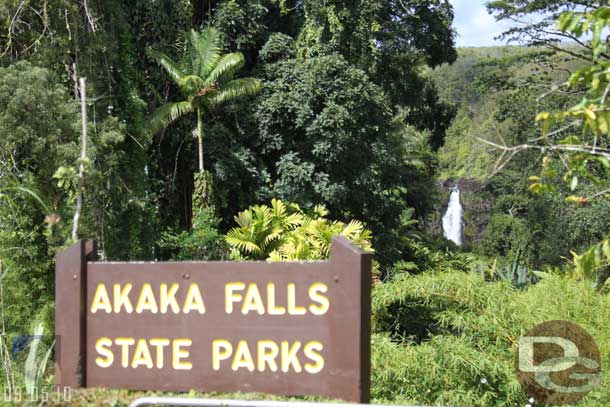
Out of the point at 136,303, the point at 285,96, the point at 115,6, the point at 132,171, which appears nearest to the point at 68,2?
the point at 115,6

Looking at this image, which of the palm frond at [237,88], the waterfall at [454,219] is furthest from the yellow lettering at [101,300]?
the waterfall at [454,219]

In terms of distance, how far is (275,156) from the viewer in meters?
18.8

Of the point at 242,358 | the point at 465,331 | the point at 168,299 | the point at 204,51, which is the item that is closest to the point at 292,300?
the point at 242,358

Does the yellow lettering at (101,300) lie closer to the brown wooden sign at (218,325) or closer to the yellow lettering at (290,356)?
the brown wooden sign at (218,325)

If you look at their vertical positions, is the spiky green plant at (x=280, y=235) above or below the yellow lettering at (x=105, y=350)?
below

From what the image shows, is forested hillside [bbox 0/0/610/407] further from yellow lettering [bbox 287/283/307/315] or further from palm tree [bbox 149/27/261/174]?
yellow lettering [bbox 287/283/307/315]

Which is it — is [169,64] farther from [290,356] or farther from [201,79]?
[290,356]

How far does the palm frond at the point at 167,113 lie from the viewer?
16.2 m

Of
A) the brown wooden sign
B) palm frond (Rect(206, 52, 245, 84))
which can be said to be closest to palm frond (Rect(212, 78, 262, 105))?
palm frond (Rect(206, 52, 245, 84))

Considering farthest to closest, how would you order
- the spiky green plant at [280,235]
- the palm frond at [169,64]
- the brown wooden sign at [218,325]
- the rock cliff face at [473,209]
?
the rock cliff face at [473,209] < the palm frond at [169,64] < the spiky green plant at [280,235] < the brown wooden sign at [218,325]

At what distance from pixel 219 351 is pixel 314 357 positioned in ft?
1.43

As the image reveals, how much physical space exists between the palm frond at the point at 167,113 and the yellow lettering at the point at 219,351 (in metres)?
13.4

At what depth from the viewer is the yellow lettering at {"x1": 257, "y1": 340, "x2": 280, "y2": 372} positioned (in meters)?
3.21

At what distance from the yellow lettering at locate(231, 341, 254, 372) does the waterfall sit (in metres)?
40.1
